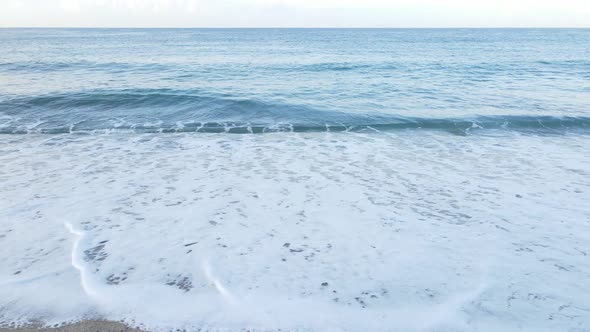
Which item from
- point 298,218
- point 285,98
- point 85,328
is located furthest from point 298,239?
point 285,98

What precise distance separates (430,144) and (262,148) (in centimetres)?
462

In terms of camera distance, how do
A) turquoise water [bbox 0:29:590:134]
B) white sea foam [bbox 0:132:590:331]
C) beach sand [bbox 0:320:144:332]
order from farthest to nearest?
turquoise water [bbox 0:29:590:134]
white sea foam [bbox 0:132:590:331]
beach sand [bbox 0:320:144:332]

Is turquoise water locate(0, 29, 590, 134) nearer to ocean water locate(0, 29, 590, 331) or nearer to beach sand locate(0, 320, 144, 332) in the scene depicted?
ocean water locate(0, 29, 590, 331)

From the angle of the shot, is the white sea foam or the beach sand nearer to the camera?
the beach sand

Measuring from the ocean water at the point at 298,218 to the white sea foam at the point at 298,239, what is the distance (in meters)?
0.03

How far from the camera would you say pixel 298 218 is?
22.4 ft

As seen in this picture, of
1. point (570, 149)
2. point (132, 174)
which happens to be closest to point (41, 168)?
point (132, 174)

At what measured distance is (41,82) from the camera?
22234mm

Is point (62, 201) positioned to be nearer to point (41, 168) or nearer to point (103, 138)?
point (41, 168)

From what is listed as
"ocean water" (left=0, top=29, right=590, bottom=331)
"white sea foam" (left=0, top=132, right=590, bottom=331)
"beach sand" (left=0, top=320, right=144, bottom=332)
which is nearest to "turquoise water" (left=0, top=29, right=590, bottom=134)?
"ocean water" (left=0, top=29, right=590, bottom=331)

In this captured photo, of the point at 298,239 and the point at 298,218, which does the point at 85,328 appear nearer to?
the point at 298,239

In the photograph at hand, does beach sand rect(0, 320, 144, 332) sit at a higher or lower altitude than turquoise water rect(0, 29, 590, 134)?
lower

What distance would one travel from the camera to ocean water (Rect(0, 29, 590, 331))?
4.59 meters

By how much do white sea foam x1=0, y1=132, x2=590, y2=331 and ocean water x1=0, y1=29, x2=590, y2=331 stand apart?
0.03 meters
